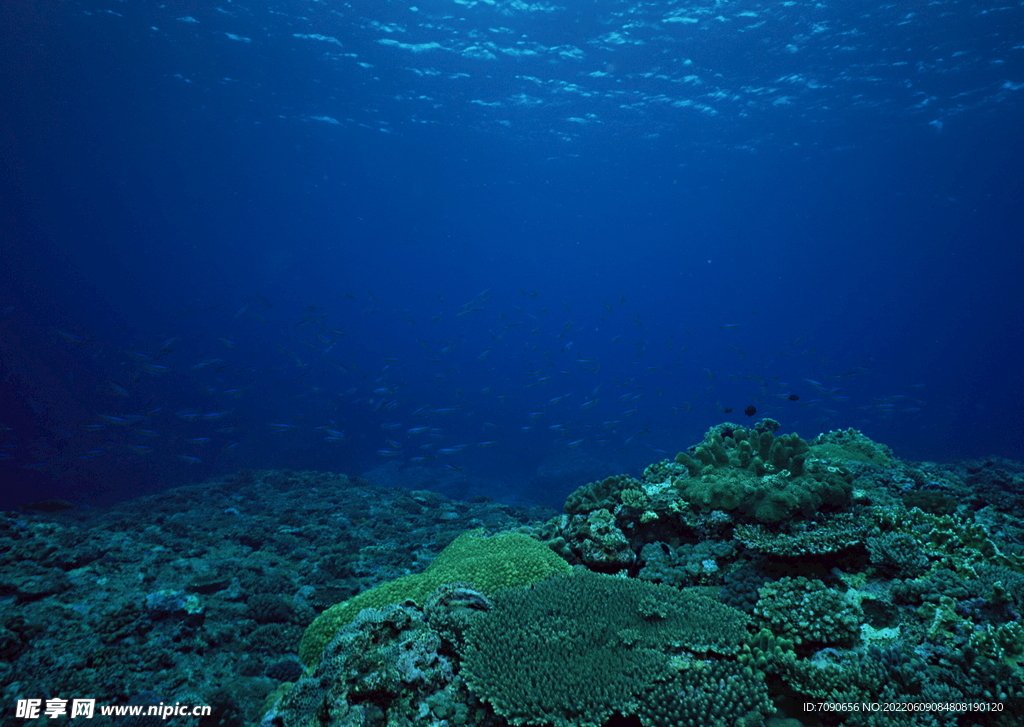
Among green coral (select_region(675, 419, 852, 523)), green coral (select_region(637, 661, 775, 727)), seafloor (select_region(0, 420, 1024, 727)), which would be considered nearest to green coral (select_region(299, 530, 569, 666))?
seafloor (select_region(0, 420, 1024, 727))

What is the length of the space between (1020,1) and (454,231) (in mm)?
94706

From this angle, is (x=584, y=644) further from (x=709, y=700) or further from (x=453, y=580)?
(x=453, y=580)

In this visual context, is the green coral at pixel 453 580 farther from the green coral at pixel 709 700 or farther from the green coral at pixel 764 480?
the green coral at pixel 764 480

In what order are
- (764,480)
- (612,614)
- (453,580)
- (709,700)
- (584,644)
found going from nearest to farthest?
(709,700)
(584,644)
(612,614)
(453,580)
(764,480)

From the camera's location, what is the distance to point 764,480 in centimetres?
664

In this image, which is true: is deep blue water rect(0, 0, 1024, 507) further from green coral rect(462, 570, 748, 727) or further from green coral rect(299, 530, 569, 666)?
green coral rect(462, 570, 748, 727)

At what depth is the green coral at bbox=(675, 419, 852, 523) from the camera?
6.06 metres

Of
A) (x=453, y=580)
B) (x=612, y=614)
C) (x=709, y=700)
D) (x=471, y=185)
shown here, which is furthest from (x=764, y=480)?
(x=471, y=185)

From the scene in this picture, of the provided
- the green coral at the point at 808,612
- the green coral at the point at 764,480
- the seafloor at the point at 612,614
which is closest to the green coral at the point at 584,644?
the seafloor at the point at 612,614

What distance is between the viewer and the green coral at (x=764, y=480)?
6.06m

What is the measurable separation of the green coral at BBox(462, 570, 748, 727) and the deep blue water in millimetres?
11631

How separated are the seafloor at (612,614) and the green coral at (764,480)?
0.03 m

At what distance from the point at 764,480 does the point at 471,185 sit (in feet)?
229

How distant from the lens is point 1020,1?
868 inches
